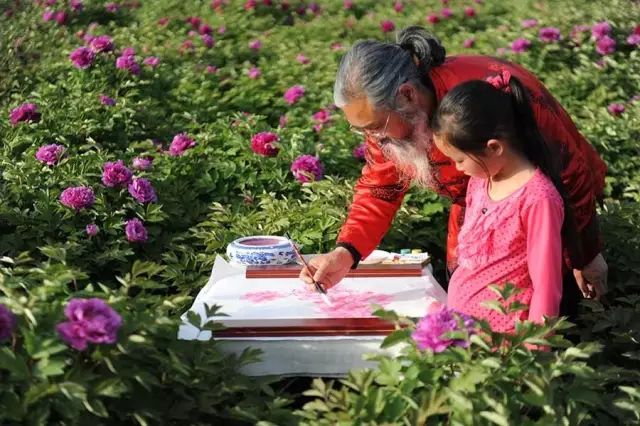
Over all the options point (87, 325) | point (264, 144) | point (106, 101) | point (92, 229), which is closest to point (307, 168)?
point (264, 144)

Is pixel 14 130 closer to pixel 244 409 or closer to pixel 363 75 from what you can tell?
pixel 363 75

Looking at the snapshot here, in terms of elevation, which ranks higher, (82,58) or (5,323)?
(5,323)

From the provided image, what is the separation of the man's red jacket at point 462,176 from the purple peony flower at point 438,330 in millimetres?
829

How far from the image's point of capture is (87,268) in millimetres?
3484

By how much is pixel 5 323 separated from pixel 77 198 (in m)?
1.76

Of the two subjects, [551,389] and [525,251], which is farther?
[525,251]

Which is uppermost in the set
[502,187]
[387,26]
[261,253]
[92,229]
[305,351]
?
[502,187]

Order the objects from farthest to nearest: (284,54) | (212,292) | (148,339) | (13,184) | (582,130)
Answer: (284,54)
(582,130)
(13,184)
(212,292)
(148,339)

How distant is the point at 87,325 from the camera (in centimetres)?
179

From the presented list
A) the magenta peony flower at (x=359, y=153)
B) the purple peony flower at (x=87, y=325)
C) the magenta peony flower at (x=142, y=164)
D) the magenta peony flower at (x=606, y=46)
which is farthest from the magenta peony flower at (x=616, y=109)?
the purple peony flower at (x=87, y=325)

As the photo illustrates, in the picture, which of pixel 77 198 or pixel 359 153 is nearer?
pixel 77 198

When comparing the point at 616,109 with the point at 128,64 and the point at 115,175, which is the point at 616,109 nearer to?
the point at 128,64

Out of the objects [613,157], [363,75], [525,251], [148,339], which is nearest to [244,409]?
[148,339]

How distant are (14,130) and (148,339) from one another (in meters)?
2.87
